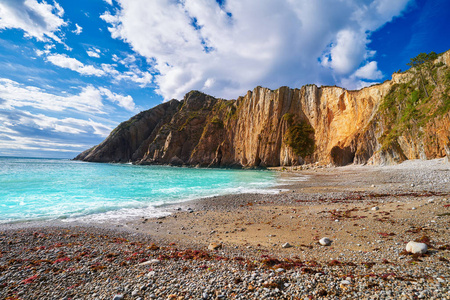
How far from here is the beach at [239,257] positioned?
3.56 meters

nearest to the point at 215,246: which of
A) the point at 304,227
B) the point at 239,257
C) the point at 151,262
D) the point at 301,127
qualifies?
the point at 239,257

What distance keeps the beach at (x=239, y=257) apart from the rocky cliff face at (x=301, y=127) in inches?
1054

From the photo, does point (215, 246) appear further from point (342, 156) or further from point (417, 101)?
point (342, 156)

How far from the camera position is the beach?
140 inches

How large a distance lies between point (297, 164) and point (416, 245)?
6172cm

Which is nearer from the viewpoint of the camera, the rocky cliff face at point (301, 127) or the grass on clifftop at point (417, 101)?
the grass on clifftop at point (417, 101)

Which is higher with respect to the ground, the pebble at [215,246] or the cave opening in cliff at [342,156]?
the cave opening in cliff at [342,156]

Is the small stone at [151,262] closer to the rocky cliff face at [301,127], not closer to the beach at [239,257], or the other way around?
the beach at [239,257]

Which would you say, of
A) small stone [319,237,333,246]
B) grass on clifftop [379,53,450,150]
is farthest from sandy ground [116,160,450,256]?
grass on clifftop [379,53,450,150]

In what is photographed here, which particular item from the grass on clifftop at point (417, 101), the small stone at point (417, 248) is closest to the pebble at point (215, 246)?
the small stone at point (417, 248)

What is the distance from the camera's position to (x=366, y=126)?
45.0 meters

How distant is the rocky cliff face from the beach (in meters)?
26.8

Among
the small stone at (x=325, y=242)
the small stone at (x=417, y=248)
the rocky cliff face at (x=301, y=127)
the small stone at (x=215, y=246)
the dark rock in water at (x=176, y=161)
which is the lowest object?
the small stone at (x=215, y=246)

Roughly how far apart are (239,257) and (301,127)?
67460 millimetres
